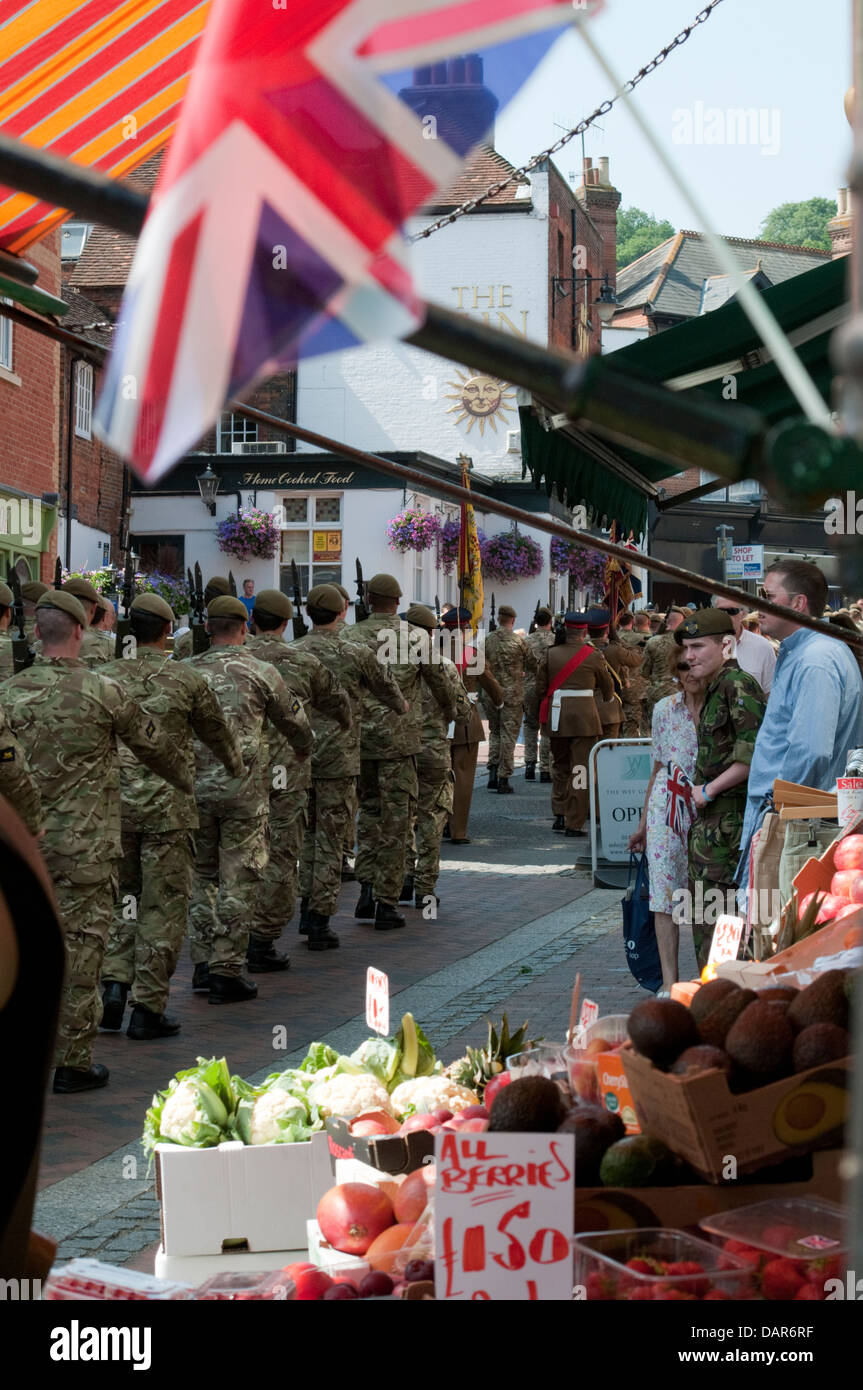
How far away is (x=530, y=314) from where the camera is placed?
132 ft

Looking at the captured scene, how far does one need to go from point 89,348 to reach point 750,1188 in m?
2.03

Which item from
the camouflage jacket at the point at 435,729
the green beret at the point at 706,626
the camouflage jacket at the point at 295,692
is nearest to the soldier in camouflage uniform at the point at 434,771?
the camouflage jacket at the point at 435,729

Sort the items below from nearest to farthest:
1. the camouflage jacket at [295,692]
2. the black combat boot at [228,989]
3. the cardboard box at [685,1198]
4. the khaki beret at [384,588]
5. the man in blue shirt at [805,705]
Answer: the cardboard box at [685,1198] < the man in blue shirt at [805,705] < the black combat boot at [228,989] < the camouflage jacket at [295,692] < the khaki beret at [384,588]

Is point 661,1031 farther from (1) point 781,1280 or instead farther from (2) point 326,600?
(2) point 326,600

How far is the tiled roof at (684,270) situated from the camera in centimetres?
5041

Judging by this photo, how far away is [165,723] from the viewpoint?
8.11m

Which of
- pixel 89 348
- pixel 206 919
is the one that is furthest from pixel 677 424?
pixel 206 919

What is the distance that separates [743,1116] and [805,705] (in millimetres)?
3742

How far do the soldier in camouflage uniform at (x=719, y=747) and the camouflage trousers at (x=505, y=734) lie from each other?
13.0 metres

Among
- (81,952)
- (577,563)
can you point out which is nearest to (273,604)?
(81,952)

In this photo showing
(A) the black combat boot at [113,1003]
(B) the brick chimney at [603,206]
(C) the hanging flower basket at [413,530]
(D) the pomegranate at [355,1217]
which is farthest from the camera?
(B) the brick chimney at [603,206]

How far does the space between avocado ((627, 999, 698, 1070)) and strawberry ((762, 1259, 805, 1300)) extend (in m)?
0.50

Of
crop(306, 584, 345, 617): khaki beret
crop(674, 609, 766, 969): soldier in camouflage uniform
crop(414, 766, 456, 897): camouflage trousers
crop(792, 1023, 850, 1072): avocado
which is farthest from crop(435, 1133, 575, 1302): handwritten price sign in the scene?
crop(414, 766, 456, 897): camouflage trousers

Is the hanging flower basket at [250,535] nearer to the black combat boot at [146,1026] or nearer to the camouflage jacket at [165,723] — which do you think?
the camouflage jacket at [165,723]
